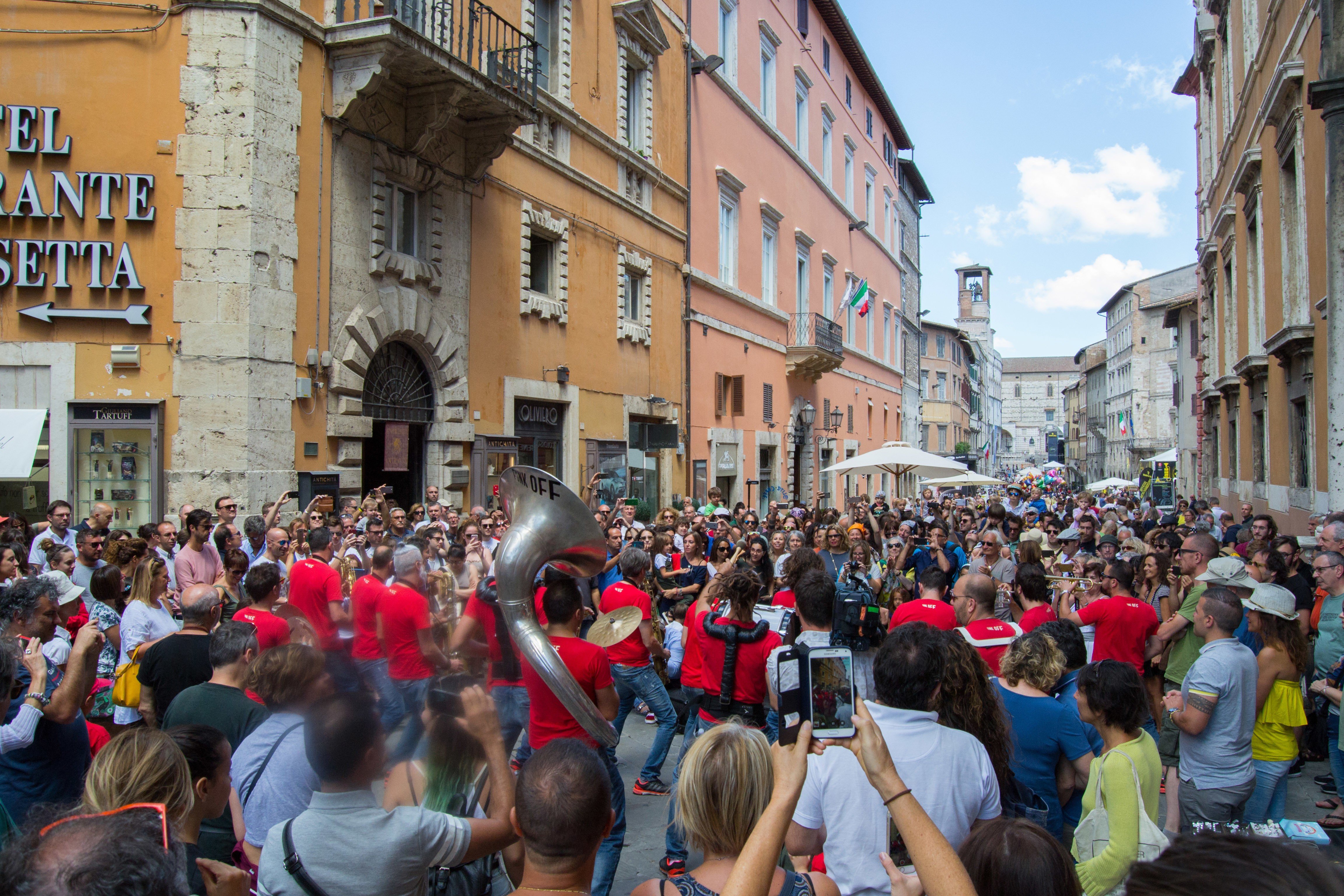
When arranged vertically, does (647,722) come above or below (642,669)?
below

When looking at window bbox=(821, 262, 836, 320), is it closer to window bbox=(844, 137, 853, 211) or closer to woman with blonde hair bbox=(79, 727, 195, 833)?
window bbox=(844, 137, 853, 211)

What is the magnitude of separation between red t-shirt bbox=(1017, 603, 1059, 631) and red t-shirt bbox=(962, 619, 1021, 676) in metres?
0.45

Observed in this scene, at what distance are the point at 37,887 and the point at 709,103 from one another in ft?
71.0

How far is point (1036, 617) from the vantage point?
5211mm

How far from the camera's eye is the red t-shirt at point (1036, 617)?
17.0 ft

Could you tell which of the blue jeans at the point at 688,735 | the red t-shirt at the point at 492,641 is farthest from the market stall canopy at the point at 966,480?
the red t-shirt at the point at 492,641

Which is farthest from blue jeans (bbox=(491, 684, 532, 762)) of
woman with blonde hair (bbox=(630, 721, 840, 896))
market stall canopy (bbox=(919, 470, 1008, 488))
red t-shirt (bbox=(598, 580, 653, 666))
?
market stall canopy (bbox=(919, 470, 1008, 488))

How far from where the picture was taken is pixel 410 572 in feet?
16.4

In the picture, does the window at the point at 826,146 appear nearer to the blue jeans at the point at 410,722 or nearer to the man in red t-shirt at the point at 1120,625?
the man in red t-shirt at the point at 1120,625

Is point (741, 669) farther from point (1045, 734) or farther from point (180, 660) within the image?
point (180, 660)

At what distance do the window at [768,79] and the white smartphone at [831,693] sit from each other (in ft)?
81.4

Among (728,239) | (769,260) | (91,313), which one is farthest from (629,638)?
(769,260)

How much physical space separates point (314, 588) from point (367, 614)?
1.01 meters

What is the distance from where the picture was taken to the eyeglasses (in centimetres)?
147
